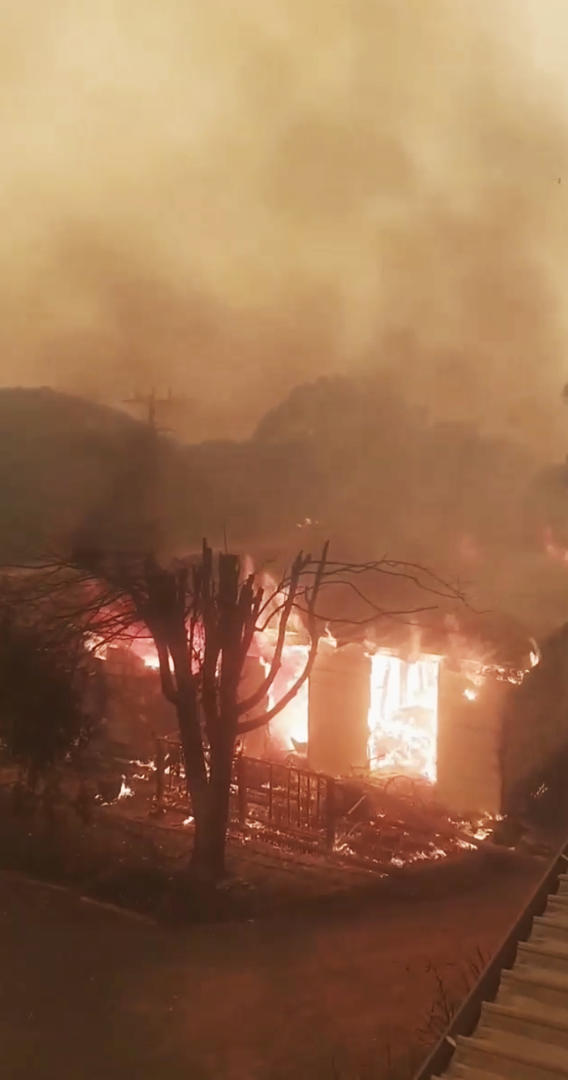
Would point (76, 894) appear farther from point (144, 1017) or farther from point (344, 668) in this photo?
point (344, 668)

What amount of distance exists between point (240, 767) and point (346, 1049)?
441 cm

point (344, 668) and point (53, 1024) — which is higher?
point (344, 668)

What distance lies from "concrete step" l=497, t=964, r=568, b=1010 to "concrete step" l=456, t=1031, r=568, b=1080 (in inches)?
11.4

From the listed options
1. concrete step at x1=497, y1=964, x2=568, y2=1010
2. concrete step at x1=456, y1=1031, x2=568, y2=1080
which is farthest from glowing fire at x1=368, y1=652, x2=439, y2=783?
concrete step at x1=456, y1=1031, x2=568, y2=1080

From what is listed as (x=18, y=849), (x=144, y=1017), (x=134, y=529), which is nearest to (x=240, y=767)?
(x=18, y=849)

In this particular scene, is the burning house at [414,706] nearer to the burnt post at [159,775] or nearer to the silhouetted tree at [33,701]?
the burnt post at [159,775]

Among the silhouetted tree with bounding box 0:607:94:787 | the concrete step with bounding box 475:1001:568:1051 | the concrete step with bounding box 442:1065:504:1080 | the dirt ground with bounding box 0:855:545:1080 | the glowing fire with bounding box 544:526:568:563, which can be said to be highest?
the glowing fire with bounding box 544:526:568:563

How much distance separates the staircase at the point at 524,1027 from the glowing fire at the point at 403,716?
7.21 meters

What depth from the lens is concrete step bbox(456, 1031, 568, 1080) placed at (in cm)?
372

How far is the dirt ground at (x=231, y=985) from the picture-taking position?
5.59 meters

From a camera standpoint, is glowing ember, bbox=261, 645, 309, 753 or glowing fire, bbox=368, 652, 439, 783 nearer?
glowing fire, bbox=368, 652, 439, 783

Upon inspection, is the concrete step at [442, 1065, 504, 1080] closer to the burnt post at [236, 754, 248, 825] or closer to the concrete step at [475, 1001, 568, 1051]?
the concrete step at [475, 1001, 568, 1051]

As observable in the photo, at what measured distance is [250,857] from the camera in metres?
8.95

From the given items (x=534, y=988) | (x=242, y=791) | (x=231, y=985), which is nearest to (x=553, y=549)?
(x=242, y=791)
